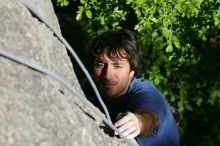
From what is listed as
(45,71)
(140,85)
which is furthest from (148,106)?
(45,71)

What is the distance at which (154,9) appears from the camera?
4.18m

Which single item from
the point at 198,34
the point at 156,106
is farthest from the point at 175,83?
the point at 156,106

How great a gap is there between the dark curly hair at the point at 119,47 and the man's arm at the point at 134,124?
0.87 metres

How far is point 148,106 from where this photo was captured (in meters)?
2.72

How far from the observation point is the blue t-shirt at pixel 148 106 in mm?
2734

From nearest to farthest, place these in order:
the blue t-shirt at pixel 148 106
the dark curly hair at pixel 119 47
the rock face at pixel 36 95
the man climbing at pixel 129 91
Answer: the rock face at pixel 36 95
the man climbing at pixel 129 91
the blue t-shirt at pixel 148 106
the dark curly hair at pixel 119 47

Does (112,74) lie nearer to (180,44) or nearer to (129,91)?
(129,91)

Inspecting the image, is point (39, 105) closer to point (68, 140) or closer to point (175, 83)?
point (68, 140)

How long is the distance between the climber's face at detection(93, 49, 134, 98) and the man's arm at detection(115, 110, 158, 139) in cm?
72

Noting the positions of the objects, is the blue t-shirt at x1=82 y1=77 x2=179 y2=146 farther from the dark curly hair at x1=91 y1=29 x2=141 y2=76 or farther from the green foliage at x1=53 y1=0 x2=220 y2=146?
the green foliage at x1=53 y1=0 x2=220 y2=146

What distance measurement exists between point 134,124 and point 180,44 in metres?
2.87

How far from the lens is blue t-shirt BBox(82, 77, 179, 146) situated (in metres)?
2.73

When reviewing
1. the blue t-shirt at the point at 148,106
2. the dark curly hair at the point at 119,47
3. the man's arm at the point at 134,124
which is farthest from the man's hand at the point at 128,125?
the dark curly hair at the point at 119,47

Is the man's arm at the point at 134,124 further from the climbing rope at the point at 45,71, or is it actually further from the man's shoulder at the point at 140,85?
the man's shoulder at the point at 140,85
